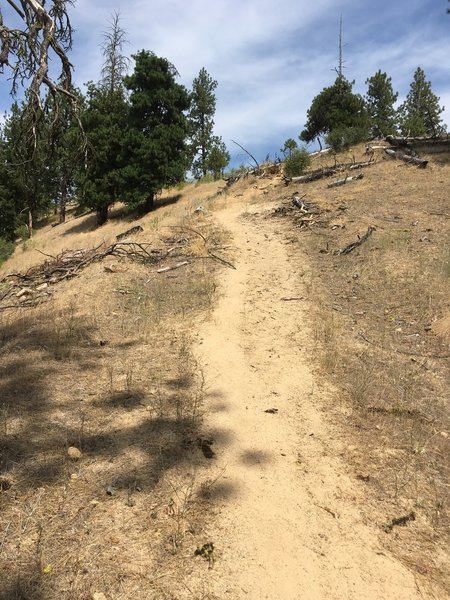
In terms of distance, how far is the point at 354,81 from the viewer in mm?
27719

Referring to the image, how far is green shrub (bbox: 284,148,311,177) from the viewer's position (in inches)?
774

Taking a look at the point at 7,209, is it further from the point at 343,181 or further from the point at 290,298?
the point at 290,298

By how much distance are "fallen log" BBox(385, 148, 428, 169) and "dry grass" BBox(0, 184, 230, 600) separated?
42.8ft

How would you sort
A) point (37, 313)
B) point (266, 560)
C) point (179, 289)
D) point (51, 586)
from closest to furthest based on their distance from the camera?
point (51, 586)
point (266, 560)
point (37, 313)
point (179, 289)

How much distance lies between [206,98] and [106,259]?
26.9 m

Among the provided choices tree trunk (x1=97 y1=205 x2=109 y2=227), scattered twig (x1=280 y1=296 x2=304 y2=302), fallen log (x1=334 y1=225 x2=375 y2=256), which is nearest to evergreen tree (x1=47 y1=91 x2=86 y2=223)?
scattered twig (x1=280 y1=296 x2=304 y2=302)

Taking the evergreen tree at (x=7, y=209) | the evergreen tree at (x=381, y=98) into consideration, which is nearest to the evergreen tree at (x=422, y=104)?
the evergreen tree at (x=381, y=98)

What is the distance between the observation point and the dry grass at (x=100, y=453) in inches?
112

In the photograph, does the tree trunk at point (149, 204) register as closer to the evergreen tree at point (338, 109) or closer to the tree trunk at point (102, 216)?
the tree trunk at point (102, 216)

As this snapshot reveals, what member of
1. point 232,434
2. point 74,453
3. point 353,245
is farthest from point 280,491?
point 353,245

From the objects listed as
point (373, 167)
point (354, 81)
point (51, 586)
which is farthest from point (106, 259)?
point (354, 81)

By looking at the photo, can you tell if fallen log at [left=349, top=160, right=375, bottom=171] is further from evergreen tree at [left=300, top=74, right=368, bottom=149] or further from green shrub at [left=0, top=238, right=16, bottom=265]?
green shrub at [left=0, top=238, right=16, bottom=265]

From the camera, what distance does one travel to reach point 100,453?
4.00 m

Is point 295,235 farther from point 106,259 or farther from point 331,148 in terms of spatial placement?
point 331,148
